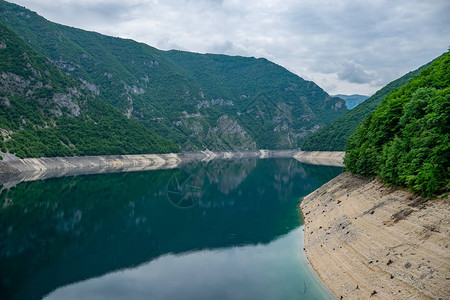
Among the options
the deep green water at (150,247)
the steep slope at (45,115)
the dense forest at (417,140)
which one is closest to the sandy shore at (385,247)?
the dense forest at (417,140)

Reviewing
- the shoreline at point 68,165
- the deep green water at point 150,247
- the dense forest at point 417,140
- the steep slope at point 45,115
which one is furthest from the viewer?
the steep slope at point 45,115

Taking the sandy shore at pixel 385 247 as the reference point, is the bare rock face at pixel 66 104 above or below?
above

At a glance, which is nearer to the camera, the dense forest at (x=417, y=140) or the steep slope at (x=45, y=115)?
the dense forest at (x=417, y=140)

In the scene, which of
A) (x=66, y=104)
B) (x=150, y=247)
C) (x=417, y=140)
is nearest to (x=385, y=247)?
(x=417, y=140)

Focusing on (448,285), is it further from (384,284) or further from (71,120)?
(71,120)

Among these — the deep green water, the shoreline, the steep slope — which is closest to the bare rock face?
the steep slope

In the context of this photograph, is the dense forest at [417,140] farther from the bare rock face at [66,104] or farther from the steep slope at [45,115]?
the bare rock face at [66,104]

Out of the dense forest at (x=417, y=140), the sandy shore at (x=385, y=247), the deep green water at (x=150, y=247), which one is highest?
the dense forest at (x=417, y=140)

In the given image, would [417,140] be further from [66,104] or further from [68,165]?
[66,104]

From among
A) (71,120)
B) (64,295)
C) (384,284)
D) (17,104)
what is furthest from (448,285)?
(71,120)
